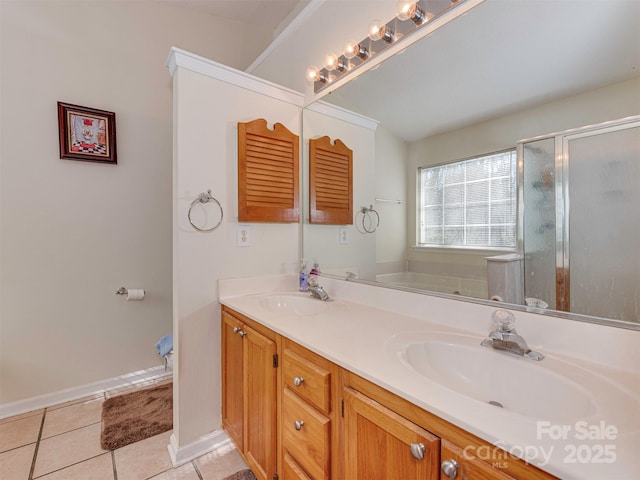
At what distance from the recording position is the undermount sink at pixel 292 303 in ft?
5.32

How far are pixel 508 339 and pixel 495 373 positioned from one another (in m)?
0.11

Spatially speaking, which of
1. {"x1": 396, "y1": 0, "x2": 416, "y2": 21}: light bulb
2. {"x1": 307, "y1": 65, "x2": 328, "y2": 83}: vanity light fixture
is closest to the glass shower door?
{"x1": 396, "y1": 0, "x2": 416, "y2": 21}: light bulb

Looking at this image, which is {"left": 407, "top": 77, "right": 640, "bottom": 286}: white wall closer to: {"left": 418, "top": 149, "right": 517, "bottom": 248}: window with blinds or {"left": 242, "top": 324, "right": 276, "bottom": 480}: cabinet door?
{"left": 418, "top": 149, "right": 517, "bottom": 248}: window with blinds

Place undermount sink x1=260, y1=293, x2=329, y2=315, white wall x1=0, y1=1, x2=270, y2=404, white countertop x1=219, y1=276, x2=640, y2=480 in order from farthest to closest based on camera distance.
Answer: white wall x1=0, y1=1, x2=270, y2=404, undermount sink x1=260, y1=293, x2=329, y2=315, white countertop x1=219, y1=276, x2=640, y2=480

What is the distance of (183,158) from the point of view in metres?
1.53

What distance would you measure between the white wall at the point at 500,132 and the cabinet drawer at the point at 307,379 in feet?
2.19

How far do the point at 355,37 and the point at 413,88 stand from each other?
525 millimetres

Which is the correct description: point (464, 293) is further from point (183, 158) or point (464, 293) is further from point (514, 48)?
point (183, 158)

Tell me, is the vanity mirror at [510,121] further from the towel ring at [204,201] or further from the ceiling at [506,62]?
the towel ring at [204,201]

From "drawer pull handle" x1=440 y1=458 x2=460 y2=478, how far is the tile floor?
1.34m

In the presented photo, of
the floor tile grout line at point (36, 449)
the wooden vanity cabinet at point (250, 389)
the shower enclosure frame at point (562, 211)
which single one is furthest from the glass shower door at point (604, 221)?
the floor tile grout line at point (36, 449)

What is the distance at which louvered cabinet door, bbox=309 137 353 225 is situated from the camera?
5.84 ft

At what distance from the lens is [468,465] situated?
1.84 ft

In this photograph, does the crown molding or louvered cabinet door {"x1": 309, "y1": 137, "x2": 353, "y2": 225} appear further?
louvered cabinet door {"x1": 309, "y1": 137, "x2": 353, "y2": 225}
